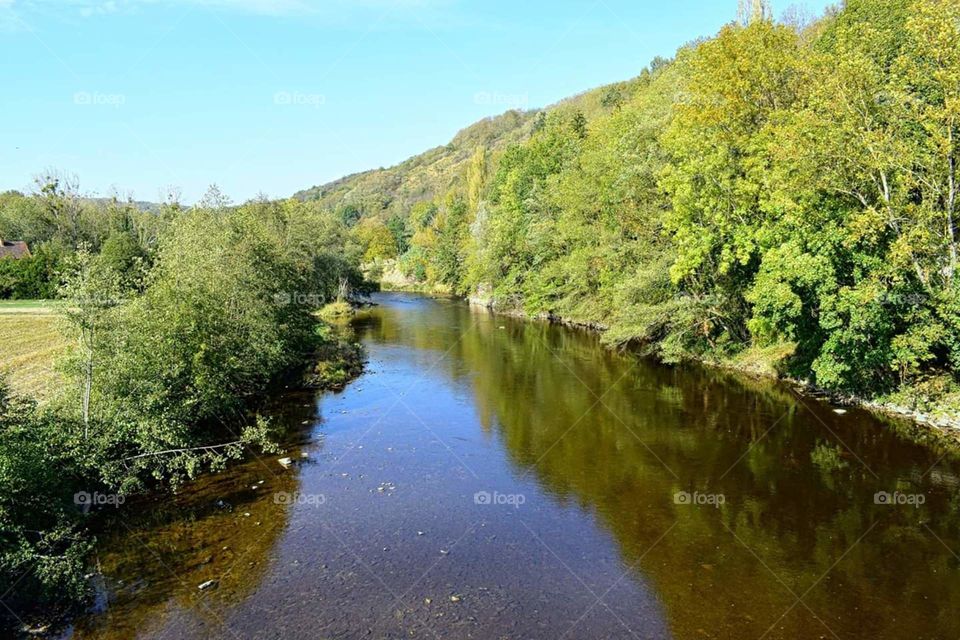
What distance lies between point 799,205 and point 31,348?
4176 centimetres

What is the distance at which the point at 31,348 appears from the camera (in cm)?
3569

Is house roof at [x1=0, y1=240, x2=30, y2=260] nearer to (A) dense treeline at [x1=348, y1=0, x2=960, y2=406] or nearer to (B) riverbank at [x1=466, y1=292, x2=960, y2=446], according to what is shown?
(A) dense treeline at [x1=348, y1=0, x2=960, y2=406]

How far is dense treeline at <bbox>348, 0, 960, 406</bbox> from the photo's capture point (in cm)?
2261

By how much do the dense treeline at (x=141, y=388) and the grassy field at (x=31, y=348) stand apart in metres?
1.64

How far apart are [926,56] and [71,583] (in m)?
30.7

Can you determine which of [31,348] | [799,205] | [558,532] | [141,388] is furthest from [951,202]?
[31,348]

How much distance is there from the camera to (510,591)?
1381cm

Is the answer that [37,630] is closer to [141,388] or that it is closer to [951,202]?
[141,388]

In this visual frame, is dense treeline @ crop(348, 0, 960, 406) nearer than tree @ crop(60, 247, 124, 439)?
No

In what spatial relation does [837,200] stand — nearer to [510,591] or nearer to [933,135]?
[933,135]

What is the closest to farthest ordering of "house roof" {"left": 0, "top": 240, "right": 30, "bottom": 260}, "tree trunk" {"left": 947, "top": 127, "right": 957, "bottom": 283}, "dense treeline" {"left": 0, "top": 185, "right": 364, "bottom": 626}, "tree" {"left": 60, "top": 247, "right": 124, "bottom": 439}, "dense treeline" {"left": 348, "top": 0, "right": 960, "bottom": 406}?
"dense treeline" {"left": 0, "top": 185, "right": 364, "bottom": 626} < "tree" {"left": 60, "top": 247, "right": 124, "bottom": 439} < "tree trunk" {"left": 947, "top": 127, "right": 957, "bottom": 283} < "dense treeline" {"left": 348, "top": 0, "right": 960, "bottom": 406} < "house roof" {"left": 0, "top": 240, "right": 30, "bottom": 260}

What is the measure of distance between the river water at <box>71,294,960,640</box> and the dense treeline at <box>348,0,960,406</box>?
416 cm

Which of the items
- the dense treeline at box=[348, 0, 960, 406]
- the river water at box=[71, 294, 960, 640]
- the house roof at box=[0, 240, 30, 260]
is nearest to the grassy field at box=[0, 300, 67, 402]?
the river water at box=[71, 294, 960, 640]

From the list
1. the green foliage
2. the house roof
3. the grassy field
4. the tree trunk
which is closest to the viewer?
the green foliage
